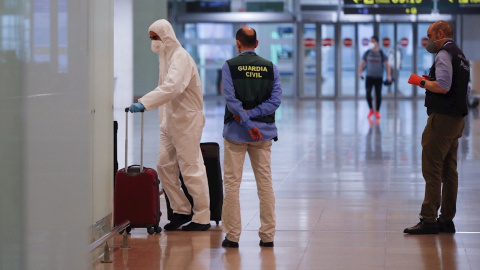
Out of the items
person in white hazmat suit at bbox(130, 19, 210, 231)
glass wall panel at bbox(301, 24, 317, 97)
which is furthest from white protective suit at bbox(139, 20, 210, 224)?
glass wall panel at bbox(301, 24, 317, 97)

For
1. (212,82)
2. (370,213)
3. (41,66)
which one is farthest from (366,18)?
(41,66)

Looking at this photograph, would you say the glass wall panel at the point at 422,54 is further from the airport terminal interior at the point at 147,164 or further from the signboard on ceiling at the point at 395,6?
the airport terminal interior at the point at 147,164

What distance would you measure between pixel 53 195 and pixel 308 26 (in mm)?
28983

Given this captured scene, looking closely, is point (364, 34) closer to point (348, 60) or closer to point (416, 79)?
point (348, 60)

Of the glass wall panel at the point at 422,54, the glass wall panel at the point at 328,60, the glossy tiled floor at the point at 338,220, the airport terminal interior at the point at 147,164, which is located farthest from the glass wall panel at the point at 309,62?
the glossy tiled floor at the point at 338,220

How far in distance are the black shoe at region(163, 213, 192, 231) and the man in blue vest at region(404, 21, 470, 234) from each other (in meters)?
1.73

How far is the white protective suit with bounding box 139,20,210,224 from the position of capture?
6.79m

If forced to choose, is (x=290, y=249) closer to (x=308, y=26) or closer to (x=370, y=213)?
(x=370, y=213)

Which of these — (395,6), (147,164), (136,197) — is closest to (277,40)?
(395,6)

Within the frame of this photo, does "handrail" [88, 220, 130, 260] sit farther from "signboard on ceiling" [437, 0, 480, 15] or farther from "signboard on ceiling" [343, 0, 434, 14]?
"signboard on ceiling" [437, 0, 480, 15]

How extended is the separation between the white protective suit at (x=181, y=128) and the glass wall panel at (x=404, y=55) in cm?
2520

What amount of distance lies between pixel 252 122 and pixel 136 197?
1.14m

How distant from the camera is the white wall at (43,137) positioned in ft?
10.8

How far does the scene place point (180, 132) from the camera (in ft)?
22.5
